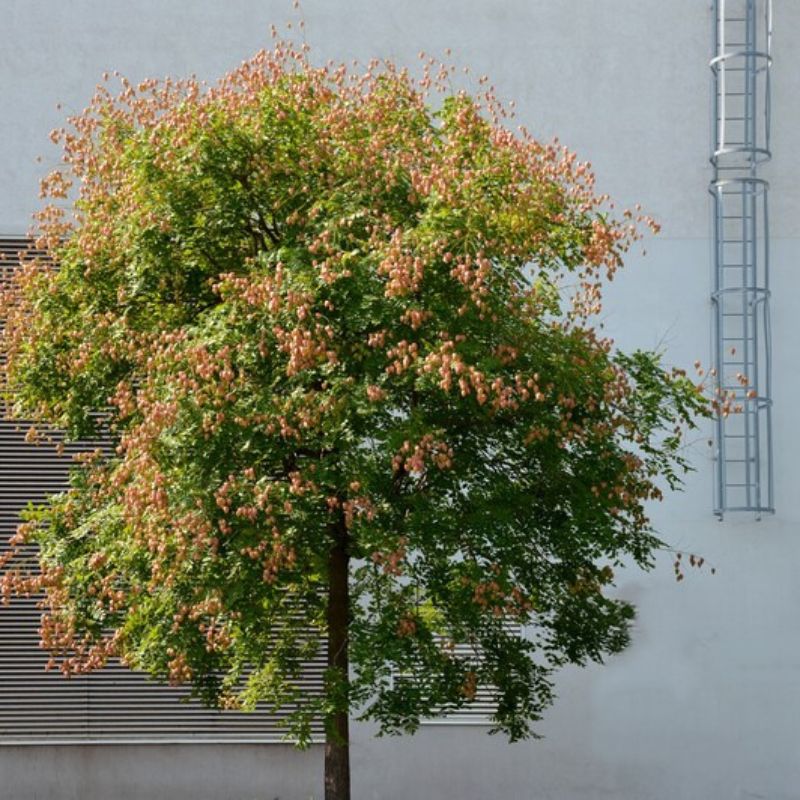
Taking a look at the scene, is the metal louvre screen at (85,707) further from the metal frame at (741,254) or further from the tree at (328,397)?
the metal frame at (741,254)

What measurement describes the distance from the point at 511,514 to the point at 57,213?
12.2ft

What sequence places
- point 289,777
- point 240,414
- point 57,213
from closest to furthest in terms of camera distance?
1. point 240,414
2. point 57,213
3. point 289,777

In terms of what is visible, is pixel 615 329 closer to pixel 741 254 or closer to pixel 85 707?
pixel 741 254

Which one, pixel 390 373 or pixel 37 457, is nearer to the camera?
pixel 390 373

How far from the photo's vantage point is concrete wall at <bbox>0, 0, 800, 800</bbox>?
15.5 metres

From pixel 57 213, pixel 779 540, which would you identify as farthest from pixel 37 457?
pixel 779 540

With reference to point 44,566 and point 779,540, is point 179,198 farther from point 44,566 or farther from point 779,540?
point 779,540

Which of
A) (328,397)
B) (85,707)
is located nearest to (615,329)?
(85,707)

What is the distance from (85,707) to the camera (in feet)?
51.4

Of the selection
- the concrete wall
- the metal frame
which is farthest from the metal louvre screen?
the metal frame

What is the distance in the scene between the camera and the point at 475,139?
10.5m

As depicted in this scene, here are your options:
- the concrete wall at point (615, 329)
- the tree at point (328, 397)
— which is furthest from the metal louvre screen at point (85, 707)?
the tree at point (328, 397)

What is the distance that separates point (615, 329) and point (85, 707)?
612 centimetres

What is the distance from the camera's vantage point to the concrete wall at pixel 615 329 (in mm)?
15539
